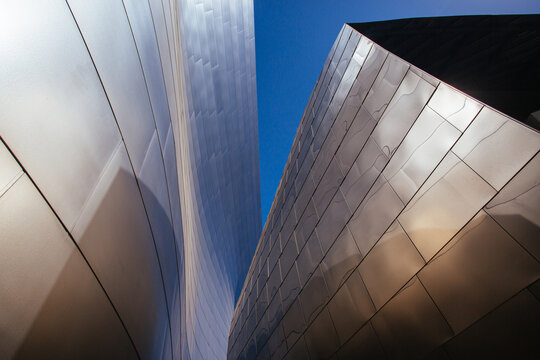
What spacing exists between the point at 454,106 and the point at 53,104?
4586 mm

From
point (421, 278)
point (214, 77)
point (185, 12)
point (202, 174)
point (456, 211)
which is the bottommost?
point (421, 278)

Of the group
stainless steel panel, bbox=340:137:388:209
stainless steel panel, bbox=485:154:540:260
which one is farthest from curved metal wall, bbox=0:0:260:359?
stainless steel panel, bbox=485:154:540:260

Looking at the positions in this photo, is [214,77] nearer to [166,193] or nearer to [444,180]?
[166,193]

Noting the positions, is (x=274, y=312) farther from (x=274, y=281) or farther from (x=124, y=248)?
(x=124, y=248)

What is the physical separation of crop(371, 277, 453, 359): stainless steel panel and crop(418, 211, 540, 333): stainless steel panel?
0.57 feet

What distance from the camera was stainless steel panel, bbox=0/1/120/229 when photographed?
1728mm

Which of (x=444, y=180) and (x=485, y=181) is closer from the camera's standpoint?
(x=485, y=181)

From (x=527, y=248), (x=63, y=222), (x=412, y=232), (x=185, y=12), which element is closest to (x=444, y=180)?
(x=412, y=232)

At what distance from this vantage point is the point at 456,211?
322 centimetres

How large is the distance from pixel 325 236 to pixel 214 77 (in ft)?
32.5

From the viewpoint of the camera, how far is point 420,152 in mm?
4059

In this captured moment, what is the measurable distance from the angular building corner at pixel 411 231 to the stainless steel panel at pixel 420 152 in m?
0.02

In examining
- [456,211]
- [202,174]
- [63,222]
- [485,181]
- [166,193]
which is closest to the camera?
[63,222]

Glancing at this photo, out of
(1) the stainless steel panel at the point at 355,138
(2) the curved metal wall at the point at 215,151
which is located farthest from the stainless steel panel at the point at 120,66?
(1) the stainless steel panel at the point at 355,138
